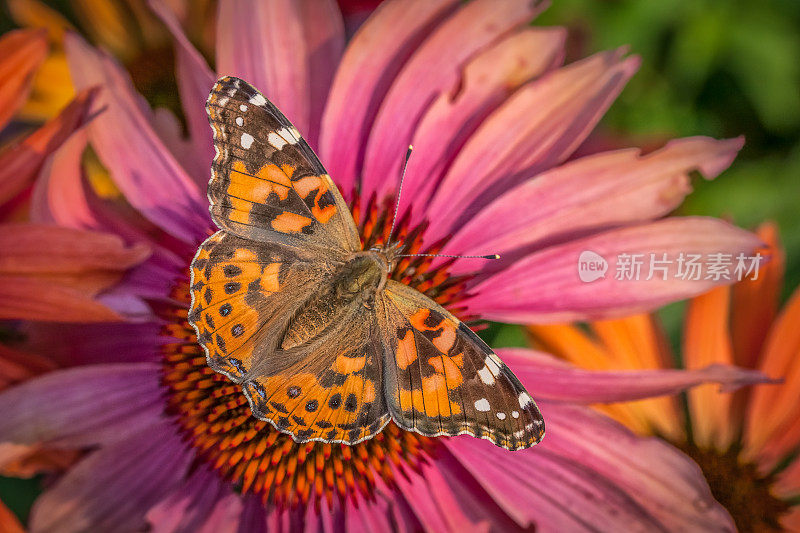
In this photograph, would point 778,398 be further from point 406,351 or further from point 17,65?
point 17,65

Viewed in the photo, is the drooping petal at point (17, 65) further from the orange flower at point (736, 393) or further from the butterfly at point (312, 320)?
the orange flower at point (736, 393)

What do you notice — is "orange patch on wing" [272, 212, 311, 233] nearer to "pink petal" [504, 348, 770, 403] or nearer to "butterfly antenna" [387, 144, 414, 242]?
"butterfly antenna" [387, 144, 414, 242]

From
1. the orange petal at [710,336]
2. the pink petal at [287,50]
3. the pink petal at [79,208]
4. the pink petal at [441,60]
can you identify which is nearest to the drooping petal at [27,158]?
the pink petal at [79,208]

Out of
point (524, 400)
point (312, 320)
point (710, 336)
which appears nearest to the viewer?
point (524, 400)

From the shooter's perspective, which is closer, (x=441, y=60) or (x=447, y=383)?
Result: (x=447, y=383)

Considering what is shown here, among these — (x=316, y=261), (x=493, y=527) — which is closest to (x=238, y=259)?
(x=316, y=261)

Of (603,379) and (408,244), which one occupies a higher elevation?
(408,244)

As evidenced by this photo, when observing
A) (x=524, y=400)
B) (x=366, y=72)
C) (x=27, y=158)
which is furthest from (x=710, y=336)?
(x=27, y=158)
